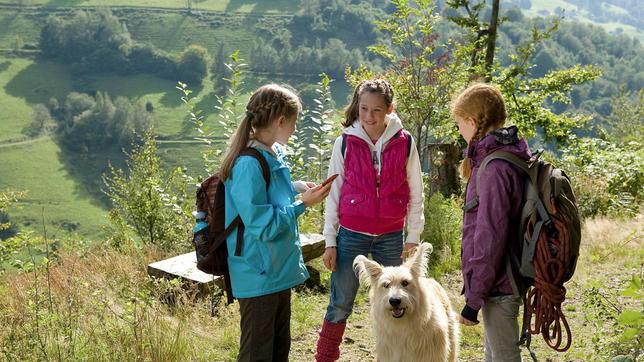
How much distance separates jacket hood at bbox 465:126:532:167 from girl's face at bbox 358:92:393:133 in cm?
90

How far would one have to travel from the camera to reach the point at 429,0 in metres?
8.22

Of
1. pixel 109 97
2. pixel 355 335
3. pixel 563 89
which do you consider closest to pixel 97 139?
pixel 109 97

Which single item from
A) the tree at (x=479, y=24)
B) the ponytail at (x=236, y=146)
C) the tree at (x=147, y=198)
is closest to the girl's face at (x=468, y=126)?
the ponytail at (x=236, y=146)

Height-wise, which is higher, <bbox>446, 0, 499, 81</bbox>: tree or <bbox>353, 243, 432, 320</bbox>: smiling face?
<bbox>446, 0, 499, 81</bbox>: tree

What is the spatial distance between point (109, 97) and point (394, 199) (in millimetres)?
101397

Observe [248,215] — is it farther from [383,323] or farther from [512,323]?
[512,323]

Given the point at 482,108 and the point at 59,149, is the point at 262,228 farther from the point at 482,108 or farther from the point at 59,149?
the point at 59,149

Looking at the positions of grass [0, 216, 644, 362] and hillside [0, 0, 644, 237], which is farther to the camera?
hillside [0, 0, 644, 237]

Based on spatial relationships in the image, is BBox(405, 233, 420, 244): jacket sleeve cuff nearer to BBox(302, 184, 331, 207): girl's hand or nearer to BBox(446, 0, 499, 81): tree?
BBox(302, 184, 331, 207): girl's hand

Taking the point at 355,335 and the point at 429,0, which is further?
the point at 429,0

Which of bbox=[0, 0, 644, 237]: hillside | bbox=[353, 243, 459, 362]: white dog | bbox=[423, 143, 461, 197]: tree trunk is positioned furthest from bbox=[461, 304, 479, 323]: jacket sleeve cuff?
bbox=[0, 0, 644, 237]: hillside

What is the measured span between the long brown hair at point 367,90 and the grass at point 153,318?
69.0 inches

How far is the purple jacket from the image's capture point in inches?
111

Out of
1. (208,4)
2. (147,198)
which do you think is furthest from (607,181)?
(208,4)
